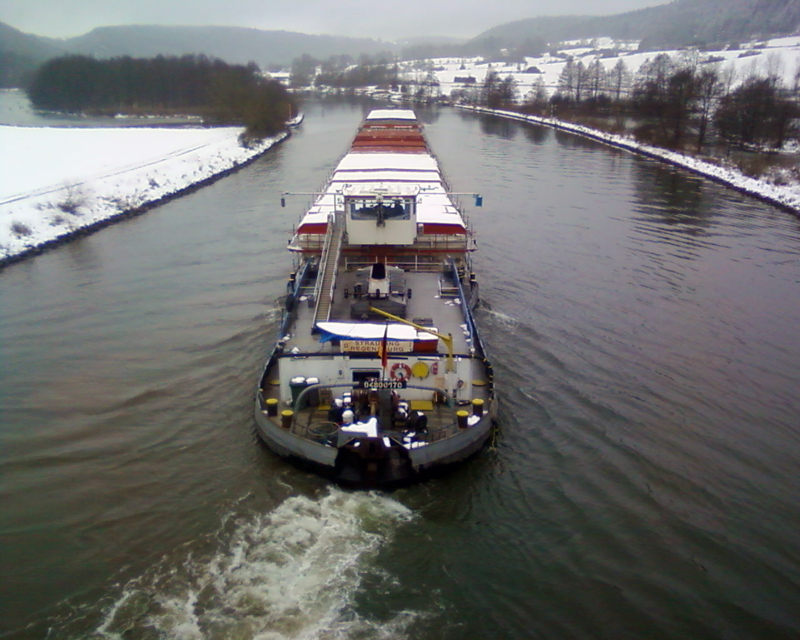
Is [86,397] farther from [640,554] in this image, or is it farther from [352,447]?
[640,554]

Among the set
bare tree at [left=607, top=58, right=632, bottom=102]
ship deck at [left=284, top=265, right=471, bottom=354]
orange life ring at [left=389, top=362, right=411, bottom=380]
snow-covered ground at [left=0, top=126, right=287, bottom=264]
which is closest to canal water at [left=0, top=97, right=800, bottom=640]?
ship deck at [left=284, top=265, right=471, bottom=354]

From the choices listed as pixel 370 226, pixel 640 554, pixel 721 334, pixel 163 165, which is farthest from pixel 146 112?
pixel 640 554

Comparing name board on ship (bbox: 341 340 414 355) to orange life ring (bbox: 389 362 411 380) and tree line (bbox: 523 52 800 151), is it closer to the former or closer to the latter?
orange life ring (bbox: 389 362 411 380)

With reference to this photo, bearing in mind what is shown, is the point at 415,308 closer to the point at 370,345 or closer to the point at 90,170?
the point at 370,345

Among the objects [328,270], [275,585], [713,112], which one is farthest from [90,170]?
[713,112]

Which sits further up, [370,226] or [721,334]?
[370,226]

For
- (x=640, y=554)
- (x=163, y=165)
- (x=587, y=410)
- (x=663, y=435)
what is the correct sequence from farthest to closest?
(x=163, y=165) → (x=587, y=410) → (x=663, y=435) → (x=640, y=554)
